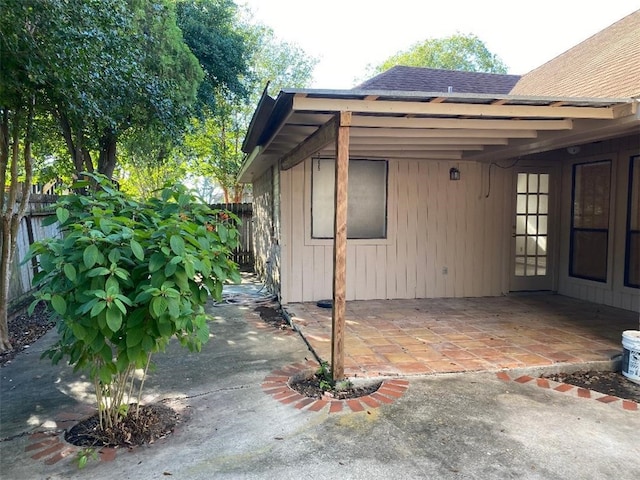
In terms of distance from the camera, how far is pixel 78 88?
3709 millimetres

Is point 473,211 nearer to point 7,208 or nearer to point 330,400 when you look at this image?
point 330,400

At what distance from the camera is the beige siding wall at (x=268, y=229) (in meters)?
6.43

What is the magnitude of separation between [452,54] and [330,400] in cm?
2534

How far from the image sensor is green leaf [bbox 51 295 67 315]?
2.05 metres

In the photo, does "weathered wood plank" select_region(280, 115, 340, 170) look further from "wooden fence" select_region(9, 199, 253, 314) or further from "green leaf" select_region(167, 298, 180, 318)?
"green leaf" select_region(167, 298, 180, 318)

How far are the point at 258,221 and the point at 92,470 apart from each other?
7.19 meters

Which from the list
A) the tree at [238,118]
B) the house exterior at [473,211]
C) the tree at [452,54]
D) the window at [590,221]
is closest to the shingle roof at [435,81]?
the house exterior at [473,211]

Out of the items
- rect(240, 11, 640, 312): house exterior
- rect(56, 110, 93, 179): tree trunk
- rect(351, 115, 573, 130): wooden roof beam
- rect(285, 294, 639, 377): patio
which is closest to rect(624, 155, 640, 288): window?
rect(240, 11, 640, 312): house exterior

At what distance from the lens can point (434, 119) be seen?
141 inches

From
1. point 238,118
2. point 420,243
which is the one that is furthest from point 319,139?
point 238,118

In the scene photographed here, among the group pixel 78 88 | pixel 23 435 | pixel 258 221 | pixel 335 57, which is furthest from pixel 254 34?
pixel 23 435

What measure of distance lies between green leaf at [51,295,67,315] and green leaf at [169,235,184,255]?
1.92 ft

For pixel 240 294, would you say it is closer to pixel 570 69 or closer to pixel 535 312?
pixel 535 312

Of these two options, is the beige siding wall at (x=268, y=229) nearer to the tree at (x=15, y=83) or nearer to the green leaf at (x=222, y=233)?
the tree at (x=15, y=83)
